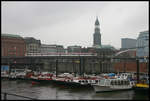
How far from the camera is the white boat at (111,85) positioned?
131 feet

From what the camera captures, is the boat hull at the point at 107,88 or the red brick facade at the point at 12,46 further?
the red brick facade at the point at 12,46

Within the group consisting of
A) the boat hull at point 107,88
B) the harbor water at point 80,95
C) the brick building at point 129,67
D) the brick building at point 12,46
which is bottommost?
the harbor water at point 80,95

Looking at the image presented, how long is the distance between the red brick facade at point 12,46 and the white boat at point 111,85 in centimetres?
10617

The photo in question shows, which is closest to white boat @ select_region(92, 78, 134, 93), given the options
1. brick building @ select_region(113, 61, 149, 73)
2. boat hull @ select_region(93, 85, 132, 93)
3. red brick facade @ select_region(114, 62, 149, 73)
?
boat hull @ select_region(93, 85, 132, 93)

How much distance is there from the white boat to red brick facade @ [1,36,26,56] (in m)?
106

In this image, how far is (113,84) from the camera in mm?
41656

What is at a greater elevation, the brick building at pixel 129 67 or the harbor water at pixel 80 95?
the brick building at pixel 129 67

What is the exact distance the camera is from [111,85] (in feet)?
135

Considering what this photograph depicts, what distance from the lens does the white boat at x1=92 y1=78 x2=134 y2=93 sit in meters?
39.9

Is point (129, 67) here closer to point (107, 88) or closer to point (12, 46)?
point (107, 88)

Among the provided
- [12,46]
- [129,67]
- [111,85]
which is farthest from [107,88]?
[12,46]

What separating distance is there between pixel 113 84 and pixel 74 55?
39437mm

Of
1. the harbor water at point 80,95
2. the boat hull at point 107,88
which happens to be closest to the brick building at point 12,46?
the harbor water at point 80,95

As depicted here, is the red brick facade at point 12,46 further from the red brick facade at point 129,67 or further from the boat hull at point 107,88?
the boat hull at point 107,88
